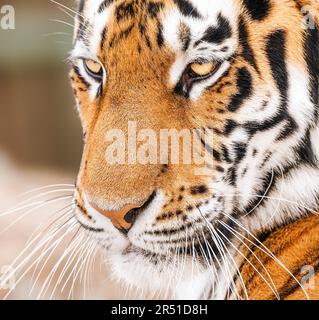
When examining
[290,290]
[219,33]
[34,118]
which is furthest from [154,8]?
[34,118]

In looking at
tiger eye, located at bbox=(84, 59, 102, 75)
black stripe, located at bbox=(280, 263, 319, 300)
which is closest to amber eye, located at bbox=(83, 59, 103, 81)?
tiger eye, located at bbox=(84, 59, 102, 75)

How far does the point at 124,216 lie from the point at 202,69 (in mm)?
325

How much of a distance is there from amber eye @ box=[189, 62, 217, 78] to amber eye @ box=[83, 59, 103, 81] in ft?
0.73

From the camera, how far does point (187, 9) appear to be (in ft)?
4.48

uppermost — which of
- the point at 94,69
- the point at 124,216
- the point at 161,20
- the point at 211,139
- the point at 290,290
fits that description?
the point at 161,20

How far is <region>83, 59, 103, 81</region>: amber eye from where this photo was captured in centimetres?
150

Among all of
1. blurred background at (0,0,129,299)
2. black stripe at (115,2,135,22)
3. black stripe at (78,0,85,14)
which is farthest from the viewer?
blurred background at (0,0,129,299)

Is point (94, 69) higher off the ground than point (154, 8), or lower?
lower

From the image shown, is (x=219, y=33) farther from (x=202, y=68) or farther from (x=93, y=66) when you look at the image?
(x=93, y=66)

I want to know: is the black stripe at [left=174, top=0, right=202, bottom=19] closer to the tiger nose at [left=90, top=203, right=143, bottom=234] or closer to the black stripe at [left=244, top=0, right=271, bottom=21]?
the black stripe at [left=244, top=0, right=271, bottom=21]

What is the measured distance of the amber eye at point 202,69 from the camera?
136cm

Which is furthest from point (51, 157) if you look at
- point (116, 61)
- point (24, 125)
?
point (116, 61)

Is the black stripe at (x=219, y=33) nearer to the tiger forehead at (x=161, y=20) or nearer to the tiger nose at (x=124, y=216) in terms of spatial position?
the tiger forehead at (x=161, y=20)

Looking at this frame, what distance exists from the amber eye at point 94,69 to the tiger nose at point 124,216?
32 centimetres
